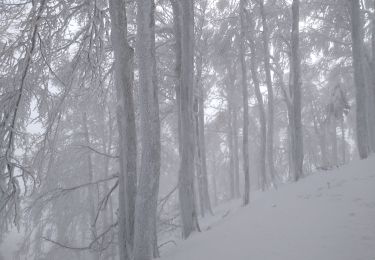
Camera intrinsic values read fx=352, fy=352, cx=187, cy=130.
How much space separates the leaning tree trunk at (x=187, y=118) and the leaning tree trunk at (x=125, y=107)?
8.70ft

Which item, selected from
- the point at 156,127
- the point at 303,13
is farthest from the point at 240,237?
the point at 303,13

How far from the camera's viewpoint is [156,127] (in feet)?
21.6

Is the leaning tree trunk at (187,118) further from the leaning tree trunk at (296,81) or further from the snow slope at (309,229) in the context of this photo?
the leaning tree trunk at (296,81)

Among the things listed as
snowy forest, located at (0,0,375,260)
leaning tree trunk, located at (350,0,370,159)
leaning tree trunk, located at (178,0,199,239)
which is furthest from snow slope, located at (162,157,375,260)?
leaning tree trunk, located at (350,0,370,159)

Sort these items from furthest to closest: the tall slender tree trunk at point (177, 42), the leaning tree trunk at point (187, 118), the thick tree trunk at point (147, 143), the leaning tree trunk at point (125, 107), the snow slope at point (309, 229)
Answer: the tall slender tree trunk at point (177, 42) < the leaning tree trunk at point (187, 118) < the leaning tree trunk at point (125, 107) < the thick tree trunk at point (147, 143) < the snow slope at point (309, 229)

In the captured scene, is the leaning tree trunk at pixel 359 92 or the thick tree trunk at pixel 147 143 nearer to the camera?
the thick tree trunk at pixel 147 143

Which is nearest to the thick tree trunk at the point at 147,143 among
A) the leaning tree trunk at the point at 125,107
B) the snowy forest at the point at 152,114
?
the snowy forest at the point at 152,114

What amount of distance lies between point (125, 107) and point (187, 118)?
2882mm

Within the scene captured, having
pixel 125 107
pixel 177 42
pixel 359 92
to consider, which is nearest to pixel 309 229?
pixel 125 107

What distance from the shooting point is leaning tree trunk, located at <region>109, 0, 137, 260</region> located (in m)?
6.92

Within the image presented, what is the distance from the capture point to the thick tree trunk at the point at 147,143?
633 centimetres

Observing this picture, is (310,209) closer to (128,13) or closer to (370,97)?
(128,13)

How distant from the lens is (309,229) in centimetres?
667

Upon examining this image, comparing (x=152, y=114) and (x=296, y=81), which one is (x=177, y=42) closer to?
(x=152, y=114)
